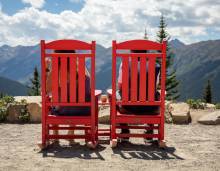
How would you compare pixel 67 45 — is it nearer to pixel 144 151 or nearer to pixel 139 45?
pixel 139 45

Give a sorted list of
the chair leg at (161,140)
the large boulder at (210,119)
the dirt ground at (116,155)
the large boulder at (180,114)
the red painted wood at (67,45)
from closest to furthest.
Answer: the dirt ground at (116,155) → the red painted wood at (67,45) → the chair leg at (161,140) → the large boulder at (210,119) → the large boulder at (180,114)

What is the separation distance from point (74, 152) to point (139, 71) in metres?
2.08

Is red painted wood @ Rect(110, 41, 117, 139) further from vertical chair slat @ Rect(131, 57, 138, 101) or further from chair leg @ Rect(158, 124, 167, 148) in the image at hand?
chair leg @ Rect(158, 124, 167, 148)

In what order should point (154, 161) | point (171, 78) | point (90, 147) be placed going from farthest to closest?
point (171, 78) → point (90, 147) → point (154, 161)

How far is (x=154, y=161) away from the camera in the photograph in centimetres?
750

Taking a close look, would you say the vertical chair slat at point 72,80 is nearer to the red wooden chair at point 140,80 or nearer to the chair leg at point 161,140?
the red wooden chair at point 140,80

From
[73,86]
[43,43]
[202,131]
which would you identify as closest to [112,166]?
[73,86]

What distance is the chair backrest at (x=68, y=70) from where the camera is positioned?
8.41 metres

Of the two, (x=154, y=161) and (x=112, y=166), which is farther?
(x=154, y=161)

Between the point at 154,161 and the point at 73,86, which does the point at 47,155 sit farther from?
the point at 154,161

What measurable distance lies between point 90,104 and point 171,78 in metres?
63.6

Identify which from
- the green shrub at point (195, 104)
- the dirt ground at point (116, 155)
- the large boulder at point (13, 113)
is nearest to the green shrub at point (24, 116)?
the large boulder at point (13, 113)

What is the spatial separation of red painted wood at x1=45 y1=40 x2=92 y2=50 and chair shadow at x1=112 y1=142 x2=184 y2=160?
7.10ft

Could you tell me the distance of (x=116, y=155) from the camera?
26.2 feet
